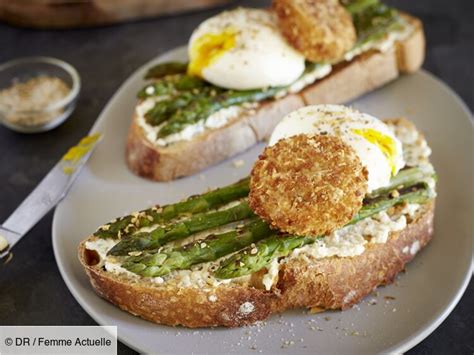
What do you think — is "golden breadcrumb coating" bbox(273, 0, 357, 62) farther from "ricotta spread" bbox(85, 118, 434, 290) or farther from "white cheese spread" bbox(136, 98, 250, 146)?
"ricotta spread" bbox(85, 118, 434, 290)

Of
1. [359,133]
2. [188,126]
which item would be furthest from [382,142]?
[188,126]

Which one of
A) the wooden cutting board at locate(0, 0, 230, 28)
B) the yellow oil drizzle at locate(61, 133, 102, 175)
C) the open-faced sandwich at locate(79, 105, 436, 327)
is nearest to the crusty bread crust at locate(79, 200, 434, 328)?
the open-faced sandwich at locate(79, 105, 436, 327)

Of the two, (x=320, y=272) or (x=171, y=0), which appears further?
(x=171, y=0)

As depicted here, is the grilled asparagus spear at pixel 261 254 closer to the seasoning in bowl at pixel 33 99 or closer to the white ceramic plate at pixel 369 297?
the white ceramic plate at pixel 369 297

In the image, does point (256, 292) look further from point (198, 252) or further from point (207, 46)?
point (207, 46)

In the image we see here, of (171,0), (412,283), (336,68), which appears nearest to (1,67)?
(171,0)

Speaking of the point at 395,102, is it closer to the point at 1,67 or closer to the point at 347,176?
the point at 347,176

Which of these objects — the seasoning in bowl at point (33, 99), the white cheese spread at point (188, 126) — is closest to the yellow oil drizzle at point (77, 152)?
the white cheese spread at point (188, 126)

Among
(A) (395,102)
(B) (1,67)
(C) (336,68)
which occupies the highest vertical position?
(B) (1,67)
